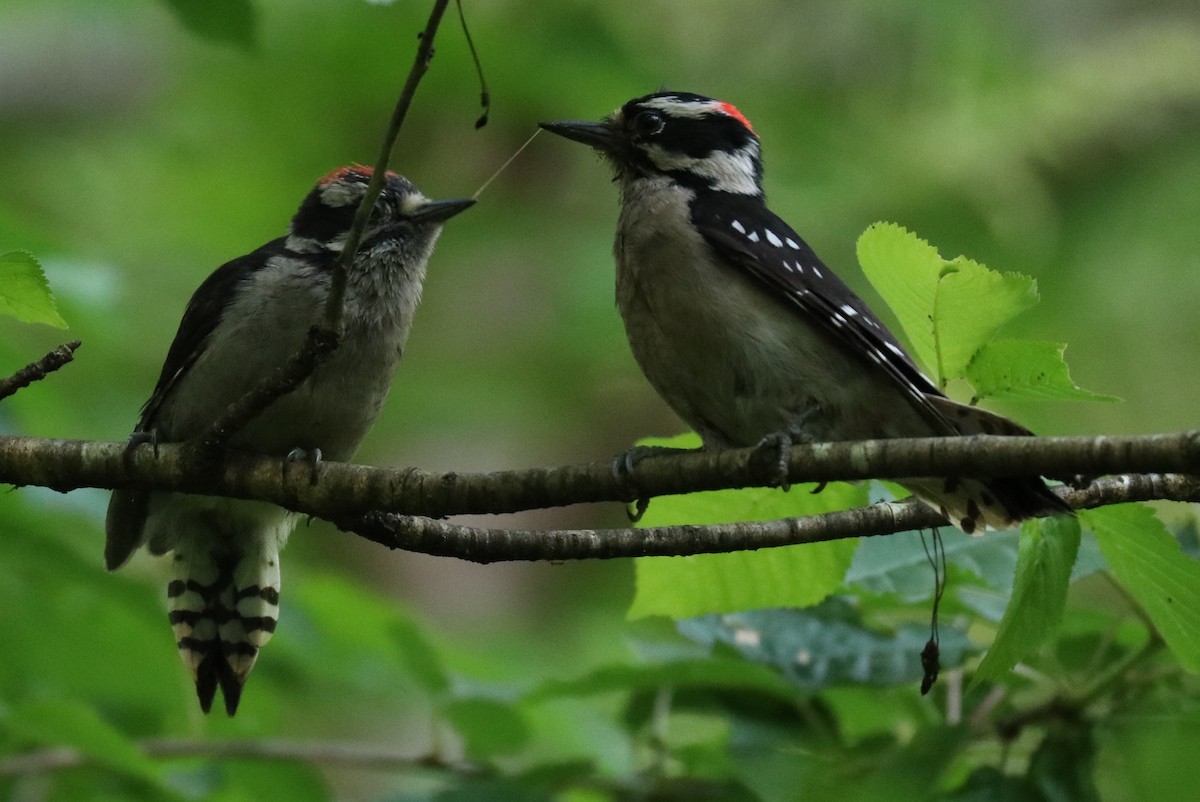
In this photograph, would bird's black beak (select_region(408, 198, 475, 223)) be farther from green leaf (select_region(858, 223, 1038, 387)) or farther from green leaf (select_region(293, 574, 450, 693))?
green leaf (select_region(858, 223, 1038, 387))

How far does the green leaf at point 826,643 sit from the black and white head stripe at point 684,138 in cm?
163

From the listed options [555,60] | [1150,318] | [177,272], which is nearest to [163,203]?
[177,272]

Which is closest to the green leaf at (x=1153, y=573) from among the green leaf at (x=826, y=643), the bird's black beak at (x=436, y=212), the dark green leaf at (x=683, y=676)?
the green leaf at (x=826, y=643)

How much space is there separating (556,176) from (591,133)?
6.77 meters

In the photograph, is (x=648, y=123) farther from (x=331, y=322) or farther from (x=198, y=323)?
(x=331, y=322)

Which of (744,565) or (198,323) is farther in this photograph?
(198,323)

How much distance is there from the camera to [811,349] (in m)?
4.19

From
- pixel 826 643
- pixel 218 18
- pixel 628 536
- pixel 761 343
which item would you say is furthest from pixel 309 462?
pixel 826 643

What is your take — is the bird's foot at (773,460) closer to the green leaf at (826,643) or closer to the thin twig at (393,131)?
the thin twig at (393,131)

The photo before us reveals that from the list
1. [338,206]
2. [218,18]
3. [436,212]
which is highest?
[338,206]

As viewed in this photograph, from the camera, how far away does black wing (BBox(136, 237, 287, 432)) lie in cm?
486

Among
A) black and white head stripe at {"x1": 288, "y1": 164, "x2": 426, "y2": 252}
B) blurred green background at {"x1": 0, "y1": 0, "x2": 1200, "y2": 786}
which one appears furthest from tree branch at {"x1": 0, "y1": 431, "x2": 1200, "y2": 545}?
blurred green background at {"x1": 0, "y1": 0, "x2": 1200, "y2": 786}

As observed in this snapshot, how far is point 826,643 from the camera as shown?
4.28m

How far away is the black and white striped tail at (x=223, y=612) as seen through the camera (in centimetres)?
504
